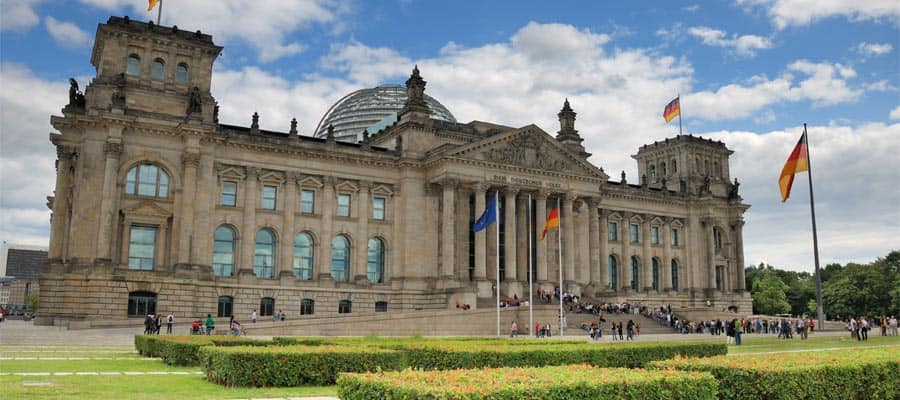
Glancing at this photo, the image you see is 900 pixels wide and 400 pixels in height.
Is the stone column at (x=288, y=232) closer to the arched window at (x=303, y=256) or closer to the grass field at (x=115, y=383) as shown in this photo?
the arched window at (x=303, y=256)

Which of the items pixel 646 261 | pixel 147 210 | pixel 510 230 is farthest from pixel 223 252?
pixel 646 261

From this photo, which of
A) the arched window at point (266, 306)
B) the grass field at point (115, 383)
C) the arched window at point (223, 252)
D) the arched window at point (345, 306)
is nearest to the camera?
the grass field at point (115, 383)

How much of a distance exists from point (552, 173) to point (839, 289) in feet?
226

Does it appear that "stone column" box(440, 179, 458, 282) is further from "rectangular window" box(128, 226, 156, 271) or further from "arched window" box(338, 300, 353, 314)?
"rectangular window" box(128, 226, 156, 271)

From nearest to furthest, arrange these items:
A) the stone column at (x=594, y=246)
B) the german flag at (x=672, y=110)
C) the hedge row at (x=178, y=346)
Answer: the hedge row at (x=178, y=346) → the stone column at (x=594, y=246) → the german flag at (x=672, y=110)

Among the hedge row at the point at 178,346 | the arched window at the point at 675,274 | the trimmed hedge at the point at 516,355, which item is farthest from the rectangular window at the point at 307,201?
the arched window at the point at 675,274

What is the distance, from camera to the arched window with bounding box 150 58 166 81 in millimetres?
61156

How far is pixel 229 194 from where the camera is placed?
208ft

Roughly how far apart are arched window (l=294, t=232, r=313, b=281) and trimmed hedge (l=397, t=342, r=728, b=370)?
40.9m

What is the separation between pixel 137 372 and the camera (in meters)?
24.1

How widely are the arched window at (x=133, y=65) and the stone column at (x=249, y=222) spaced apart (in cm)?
1165

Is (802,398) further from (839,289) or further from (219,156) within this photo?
(839,289)

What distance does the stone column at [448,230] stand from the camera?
2685 inches

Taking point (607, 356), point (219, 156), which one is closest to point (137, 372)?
point (607, 356)
